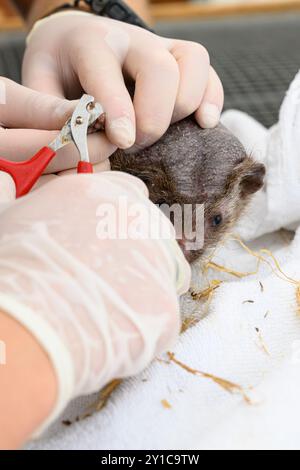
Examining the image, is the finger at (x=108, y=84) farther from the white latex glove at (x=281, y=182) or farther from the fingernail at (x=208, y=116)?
the white latex glove at (x=281, y=182)

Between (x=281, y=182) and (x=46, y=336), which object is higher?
(x=46, y=336)

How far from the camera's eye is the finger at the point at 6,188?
66 cm

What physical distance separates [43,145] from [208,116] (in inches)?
10.8

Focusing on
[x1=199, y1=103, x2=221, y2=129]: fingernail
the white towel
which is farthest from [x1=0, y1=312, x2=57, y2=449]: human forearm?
[x1=199, y1=103, x2=221, y2=129]: fingernail

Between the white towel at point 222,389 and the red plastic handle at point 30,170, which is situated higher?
the red plastic handle at point 30,170

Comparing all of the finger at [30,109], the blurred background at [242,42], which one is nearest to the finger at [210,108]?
the finger at [30,109]

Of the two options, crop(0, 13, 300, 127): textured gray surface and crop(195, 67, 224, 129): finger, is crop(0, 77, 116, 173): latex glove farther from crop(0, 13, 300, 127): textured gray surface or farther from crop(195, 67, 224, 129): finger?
crop(0, 13, 300, 127): textured gray surface

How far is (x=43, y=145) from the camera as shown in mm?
788

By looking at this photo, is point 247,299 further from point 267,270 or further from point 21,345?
point 21,345

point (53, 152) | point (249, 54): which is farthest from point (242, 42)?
point (53, 152)

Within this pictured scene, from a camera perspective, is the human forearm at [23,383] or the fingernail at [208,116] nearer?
the human forearm at [23,383]

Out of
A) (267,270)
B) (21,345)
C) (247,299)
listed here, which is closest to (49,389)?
(21,345)

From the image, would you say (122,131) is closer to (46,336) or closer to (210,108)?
(210,108)

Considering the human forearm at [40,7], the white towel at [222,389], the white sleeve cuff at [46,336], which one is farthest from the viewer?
the human forearm at [40,7]
